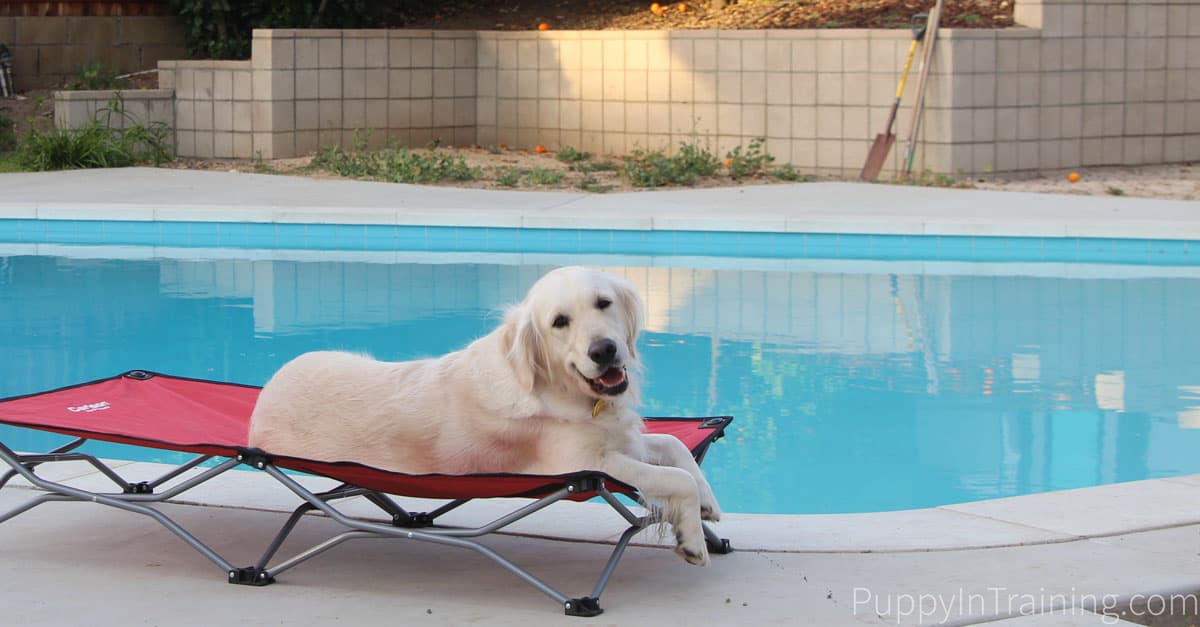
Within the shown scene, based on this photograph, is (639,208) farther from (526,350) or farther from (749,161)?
(526,350)

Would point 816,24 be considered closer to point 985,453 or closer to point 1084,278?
point 1084,278

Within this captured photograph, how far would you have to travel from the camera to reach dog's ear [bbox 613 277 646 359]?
3229mm

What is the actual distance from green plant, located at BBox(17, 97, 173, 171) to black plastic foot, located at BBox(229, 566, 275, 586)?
10180 mm

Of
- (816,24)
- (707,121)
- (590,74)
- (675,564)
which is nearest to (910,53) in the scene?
(816,24)

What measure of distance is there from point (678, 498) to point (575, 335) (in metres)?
0.41

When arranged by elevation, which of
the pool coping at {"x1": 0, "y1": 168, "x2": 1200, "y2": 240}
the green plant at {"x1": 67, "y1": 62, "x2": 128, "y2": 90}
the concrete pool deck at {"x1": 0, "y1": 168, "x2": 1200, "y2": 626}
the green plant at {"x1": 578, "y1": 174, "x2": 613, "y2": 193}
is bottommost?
the concrete pool deck at {"x1": 0, "y1": 168, "x2": 1200, "y2": 626}

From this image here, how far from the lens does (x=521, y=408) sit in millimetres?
3236

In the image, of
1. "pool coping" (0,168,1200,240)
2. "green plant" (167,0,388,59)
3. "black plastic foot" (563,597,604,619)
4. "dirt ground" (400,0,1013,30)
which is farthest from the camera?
"green plant" (167,0,388,59)

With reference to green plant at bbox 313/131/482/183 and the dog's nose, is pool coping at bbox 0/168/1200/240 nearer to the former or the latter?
green plant at bbox 313/131/482/183

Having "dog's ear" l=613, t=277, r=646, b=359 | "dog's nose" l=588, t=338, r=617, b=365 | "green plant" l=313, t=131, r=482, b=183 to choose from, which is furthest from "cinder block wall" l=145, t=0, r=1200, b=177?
"dog's nose" l=588, t=338, r=617, b=365

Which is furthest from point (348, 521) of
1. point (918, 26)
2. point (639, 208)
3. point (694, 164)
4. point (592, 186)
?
point (918, 26)

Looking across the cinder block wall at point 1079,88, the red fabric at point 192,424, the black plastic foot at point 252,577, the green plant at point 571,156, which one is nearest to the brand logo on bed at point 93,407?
the red fabric at point 192,424

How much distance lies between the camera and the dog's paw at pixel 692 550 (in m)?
3.10

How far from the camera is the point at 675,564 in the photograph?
11.3 ft
